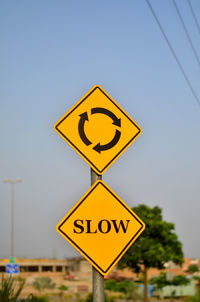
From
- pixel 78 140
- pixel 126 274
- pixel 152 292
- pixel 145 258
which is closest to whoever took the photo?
pixel 78 140

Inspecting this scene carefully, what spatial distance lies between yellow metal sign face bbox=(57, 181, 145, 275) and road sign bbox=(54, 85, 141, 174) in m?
0.26

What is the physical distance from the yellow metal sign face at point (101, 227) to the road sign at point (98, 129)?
265 millimetres

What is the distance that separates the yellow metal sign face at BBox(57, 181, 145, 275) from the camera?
3.95 m

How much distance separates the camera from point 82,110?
4.34 meters

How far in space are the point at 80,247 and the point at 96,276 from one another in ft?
0.92

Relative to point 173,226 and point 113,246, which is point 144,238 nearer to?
point 173,226

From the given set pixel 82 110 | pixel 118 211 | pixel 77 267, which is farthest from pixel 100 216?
pixel 77 267

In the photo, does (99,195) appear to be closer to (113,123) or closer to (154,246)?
(113,123)

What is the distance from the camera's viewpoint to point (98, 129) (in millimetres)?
4273

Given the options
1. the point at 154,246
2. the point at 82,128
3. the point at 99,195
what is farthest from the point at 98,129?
the point at 154,246

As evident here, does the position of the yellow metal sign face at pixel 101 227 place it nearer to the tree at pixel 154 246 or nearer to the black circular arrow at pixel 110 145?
the black circular arrow at pixel 110 145

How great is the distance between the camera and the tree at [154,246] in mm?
28719

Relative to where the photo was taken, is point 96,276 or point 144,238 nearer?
point 96,276

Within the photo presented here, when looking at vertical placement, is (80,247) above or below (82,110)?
below
